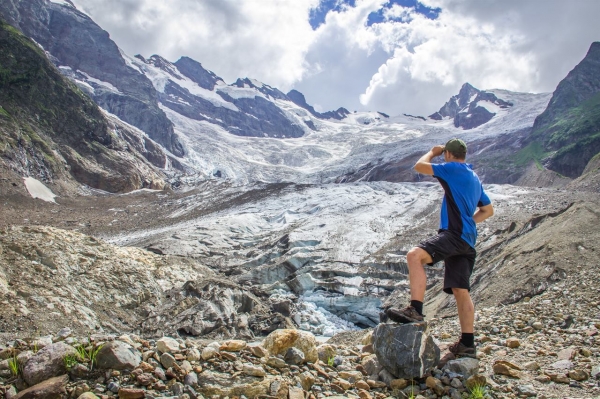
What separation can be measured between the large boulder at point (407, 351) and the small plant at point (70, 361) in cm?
343

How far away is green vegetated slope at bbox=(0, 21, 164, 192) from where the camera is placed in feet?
227

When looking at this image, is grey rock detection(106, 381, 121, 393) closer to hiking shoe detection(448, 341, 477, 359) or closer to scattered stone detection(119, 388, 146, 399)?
scattered stone detection(119, 388, 146, 399)

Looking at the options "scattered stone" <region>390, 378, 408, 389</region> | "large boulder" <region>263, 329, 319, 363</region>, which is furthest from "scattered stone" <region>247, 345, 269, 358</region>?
"scattered stone" <region>390, 378, 408, 389</region>

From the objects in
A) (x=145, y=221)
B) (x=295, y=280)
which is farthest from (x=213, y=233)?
(x=145, y=221)

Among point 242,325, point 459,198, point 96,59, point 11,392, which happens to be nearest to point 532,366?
point 459,198

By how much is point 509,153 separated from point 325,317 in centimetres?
10521

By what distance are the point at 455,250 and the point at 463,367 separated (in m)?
1.43

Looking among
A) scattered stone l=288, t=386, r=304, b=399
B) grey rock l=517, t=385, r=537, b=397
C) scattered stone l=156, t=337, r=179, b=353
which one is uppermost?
scattered stone l=156, t=337, r=179, b=353

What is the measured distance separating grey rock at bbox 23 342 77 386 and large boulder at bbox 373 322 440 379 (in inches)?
138

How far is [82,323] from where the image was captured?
12.5m

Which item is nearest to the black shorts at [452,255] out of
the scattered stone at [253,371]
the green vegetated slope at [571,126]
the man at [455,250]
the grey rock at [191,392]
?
the man at [455,250]

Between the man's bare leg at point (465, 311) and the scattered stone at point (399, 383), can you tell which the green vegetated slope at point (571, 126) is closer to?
the man's bare leg at point (465, 311)

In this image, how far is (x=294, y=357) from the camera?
4859 mm

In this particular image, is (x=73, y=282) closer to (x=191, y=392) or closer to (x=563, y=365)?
(x=191, y=392)
